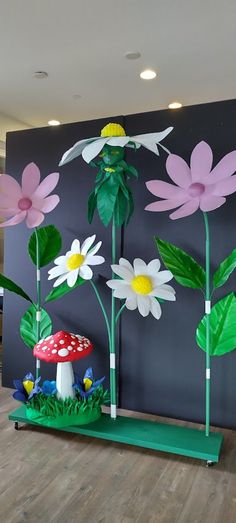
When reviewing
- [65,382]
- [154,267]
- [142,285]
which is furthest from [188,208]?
[65,382]

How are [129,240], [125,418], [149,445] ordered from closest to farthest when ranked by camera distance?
Result: [149,445]
[125,418]
[129,240]

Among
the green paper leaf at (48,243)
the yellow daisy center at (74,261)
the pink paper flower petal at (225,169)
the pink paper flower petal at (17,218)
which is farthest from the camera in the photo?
the green paper leaf at (48,243)

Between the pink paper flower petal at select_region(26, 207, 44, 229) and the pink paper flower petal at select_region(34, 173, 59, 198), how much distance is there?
100 mm

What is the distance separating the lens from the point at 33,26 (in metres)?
2.91

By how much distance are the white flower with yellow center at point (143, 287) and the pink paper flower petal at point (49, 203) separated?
0.51m

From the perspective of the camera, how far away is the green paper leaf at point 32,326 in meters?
2.89

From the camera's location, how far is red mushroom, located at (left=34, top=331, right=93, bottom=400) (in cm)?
235

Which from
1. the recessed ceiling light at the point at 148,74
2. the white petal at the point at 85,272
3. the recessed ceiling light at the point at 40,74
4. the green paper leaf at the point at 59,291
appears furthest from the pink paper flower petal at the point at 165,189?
the recessed ceiling light at the point at 40,74

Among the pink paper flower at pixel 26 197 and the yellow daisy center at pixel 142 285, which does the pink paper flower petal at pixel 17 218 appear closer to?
the pink paper flower at pixel 26 197

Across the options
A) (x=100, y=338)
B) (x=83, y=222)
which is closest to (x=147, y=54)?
(x=83, y=222)

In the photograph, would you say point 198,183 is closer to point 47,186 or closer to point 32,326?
point 47,186

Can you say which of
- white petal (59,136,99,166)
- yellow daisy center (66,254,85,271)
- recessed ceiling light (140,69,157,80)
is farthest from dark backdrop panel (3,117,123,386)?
recessed ceiling light (140,69,157,80)

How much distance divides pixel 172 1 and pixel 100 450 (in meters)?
2.62

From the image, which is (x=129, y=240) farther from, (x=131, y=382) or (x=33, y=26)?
(x=33, y=26)
